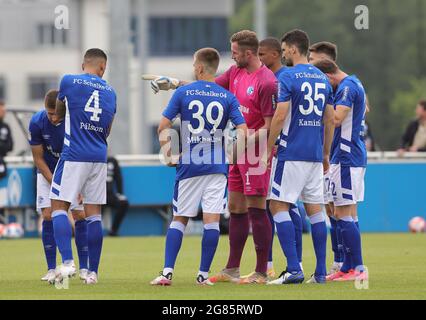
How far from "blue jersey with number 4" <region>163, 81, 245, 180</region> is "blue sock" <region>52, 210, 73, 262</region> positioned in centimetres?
118

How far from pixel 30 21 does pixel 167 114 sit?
2381 inches

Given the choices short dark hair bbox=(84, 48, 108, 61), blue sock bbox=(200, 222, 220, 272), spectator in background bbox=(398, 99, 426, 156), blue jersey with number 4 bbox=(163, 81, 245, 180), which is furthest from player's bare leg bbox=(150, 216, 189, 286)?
spectator in background bbox=(398, 99, 426, 156)

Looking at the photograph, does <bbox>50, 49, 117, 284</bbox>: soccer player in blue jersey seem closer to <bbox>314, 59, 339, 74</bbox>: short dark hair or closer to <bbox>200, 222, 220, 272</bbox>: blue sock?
<bbox>200, 222, 220, 272</bbox>: blue sock

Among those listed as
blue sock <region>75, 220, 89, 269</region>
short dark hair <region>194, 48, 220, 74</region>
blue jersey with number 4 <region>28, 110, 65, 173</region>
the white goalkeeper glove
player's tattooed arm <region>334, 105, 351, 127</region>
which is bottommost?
blue sock <region>75, 220, 89, 269</region>

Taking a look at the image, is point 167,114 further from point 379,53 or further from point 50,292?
point 379,53

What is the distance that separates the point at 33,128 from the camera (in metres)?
13.3

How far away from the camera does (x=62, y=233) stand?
1259 cm

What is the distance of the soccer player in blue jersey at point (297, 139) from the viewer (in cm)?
1241

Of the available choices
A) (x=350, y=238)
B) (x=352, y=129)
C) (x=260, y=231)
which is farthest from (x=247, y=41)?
(x=350, y=238)

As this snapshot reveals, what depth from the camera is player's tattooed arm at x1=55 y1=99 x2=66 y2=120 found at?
1271cm

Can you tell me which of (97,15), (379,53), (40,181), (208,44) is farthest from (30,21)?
(40,181)

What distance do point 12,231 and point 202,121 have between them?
1080 cm

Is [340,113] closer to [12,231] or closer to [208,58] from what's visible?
[208,58]

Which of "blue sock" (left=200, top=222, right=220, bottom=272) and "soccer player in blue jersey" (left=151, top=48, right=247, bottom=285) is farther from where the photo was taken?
"blue sock" (left=200, top=222, right=220, bottom=272)
